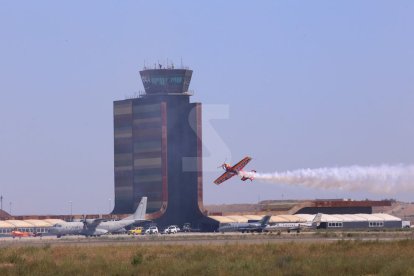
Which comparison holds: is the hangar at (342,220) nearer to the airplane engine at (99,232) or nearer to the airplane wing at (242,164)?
the airplane engine at (99,232)

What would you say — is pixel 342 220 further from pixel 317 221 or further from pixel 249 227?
pixel 249 227

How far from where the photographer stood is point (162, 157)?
18600 centimetres

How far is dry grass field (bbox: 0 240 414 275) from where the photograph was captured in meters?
55.1

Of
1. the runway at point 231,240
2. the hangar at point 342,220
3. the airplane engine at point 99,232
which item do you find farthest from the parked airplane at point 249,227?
the runway at point 231,240

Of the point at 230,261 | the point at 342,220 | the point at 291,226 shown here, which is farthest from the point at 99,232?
the point at 230,261

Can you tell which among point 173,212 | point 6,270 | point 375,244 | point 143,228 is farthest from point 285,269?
point 173,212

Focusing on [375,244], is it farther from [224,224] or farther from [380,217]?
[380,217]

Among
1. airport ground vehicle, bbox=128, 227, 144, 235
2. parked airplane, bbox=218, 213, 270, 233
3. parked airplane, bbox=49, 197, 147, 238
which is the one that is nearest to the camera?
parked airplane, bbox=49, 197, 147, 238

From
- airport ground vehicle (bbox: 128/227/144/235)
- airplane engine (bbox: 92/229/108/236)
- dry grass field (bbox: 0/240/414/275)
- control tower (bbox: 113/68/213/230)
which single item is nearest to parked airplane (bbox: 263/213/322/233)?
airport ground vehicle (bbox: 128/227/144/235)

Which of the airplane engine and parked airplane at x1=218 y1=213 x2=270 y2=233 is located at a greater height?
parked airplane at x1=218 y1=213 x2=270 y2=233

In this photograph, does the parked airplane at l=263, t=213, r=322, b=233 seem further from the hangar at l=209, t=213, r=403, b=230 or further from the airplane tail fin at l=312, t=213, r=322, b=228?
the hangar at l=209, t=213, r=403, b=230

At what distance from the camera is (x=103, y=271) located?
5734cm

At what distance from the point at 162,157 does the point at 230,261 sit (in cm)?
12398

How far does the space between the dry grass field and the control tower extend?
106470 millimetres
